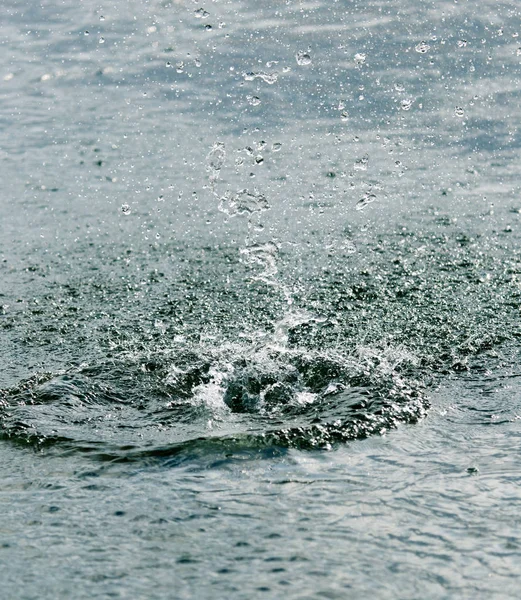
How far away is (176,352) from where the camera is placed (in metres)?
6.03

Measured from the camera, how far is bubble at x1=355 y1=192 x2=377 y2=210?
8.71m

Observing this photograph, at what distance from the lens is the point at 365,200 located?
882cm

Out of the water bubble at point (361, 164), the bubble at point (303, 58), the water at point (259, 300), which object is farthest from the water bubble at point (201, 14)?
the water bubble at point (361, 164)

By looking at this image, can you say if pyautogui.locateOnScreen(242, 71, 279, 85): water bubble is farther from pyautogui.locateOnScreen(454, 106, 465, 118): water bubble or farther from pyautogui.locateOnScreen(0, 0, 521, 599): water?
pyautogui.locateOnScreen(454, 106, 465, 118): water bubble

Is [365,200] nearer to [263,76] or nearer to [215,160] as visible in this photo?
[215,160]

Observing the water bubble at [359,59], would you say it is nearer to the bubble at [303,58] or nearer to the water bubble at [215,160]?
the bubble at [303,58]

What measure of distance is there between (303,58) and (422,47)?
144 cm

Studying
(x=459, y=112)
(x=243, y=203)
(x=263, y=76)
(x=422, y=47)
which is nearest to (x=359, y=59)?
(x=422, y=47)

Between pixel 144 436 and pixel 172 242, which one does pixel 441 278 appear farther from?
pixel 144 436

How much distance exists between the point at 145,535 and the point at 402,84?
8.07 metres

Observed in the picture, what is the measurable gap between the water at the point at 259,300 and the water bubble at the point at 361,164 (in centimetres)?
2

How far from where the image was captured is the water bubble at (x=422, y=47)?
11345 millimetres

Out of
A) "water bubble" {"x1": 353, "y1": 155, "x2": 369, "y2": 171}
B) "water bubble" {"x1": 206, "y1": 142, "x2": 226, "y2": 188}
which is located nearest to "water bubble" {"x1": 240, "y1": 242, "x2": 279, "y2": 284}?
"water bubble" {"x1": 206, "y1": 142, "x2": 226, "y2": 188}

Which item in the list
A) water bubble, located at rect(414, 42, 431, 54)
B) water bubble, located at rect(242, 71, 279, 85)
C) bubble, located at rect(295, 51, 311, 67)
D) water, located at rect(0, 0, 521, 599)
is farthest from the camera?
water bubble, located at rect(414, 42, 431, 54)
